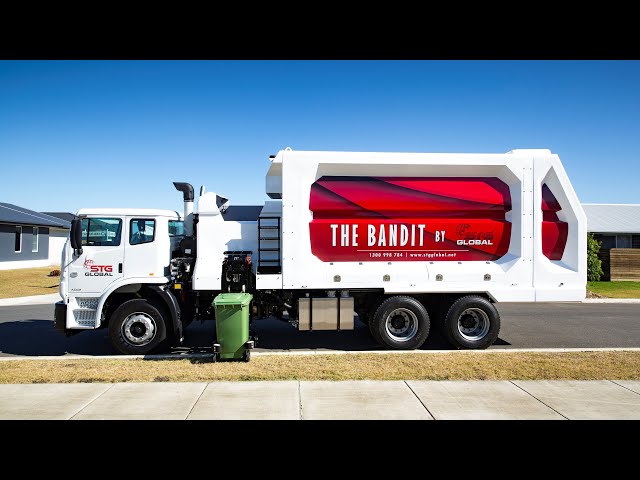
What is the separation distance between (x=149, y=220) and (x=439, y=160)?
17.5ft

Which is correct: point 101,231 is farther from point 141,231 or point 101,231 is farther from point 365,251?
point 365,251

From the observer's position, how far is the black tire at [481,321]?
839 cm

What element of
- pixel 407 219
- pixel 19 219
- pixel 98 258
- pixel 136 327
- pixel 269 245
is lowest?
pixel 136 327

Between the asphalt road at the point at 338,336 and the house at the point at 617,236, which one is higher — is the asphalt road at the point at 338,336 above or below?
below

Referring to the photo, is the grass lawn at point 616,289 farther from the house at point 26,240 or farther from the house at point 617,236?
the house at point 26,240

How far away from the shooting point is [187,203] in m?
9.09

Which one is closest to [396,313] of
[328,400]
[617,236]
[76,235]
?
[328,400]

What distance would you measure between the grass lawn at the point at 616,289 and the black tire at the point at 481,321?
1216 cm

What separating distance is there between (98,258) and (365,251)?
473cm

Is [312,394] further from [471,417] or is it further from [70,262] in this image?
[70,262]

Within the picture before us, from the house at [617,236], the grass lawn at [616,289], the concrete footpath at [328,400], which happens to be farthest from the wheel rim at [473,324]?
the house at [617,236]

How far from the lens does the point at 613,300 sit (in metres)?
16.3
